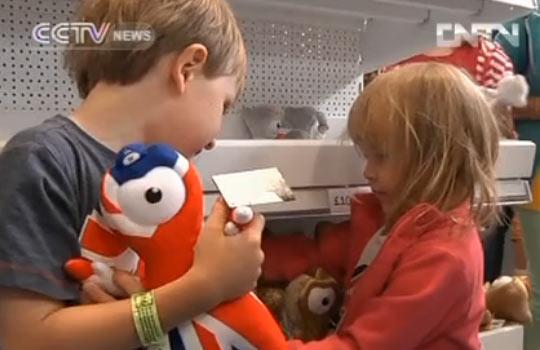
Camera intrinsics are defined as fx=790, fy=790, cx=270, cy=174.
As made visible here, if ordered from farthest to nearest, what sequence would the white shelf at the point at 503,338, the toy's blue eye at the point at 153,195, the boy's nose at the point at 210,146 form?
the white shelf at the point at 503,338, the boy's nose at the point at 210,146, the toy's blue eye at the point at 153,195

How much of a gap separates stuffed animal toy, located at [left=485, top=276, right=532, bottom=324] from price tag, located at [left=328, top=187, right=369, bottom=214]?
1.64 feet

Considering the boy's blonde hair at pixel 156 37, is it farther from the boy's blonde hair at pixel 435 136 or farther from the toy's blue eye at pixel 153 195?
the boy's blonde hair at pixel 435 136

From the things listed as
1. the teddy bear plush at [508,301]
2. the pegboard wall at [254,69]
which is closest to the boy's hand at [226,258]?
the pegboard wall at [254,69]

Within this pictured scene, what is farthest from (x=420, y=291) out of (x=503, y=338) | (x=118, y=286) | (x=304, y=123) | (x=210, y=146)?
(x=304, y=123)

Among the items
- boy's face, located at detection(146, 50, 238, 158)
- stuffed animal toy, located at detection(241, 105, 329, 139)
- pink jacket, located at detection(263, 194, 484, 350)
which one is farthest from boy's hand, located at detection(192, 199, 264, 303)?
stuffed animal toy, located at detection(241, 105, 329, 139)

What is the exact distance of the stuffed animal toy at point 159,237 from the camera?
0.78 metres

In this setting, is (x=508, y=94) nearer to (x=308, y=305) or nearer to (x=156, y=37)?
(x=308, y=305)

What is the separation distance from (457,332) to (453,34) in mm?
892

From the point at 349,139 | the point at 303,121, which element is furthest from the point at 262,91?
the point at 349,139

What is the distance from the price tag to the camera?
131cm

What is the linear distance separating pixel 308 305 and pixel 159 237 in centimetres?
58

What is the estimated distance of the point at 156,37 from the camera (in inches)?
34.3

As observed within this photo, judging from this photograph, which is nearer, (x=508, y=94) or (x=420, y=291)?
(x=420, y=291)

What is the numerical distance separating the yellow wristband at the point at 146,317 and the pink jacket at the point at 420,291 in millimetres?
321
